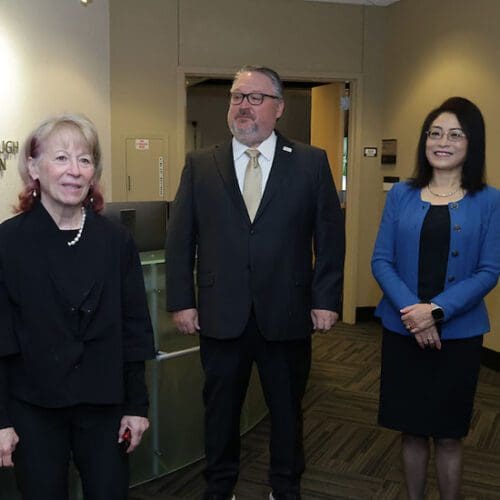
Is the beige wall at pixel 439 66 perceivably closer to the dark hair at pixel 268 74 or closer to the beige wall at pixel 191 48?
the beige wall at pixel 191 48

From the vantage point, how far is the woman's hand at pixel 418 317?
6.91 feet

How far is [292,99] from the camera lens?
10.4 metres

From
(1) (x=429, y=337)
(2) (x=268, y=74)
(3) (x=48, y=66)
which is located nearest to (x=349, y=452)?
(1) (x=429, y=337)

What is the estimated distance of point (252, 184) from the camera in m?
2.34

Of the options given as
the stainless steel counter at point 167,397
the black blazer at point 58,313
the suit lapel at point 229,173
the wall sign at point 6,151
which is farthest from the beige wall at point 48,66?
the black blazer at point 58,313

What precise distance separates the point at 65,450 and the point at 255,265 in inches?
36.9

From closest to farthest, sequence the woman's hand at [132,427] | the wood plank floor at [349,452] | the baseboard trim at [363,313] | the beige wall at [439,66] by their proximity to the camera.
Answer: the woman's hand at [132,427] < the wood plank floor at [349,452] < the beige wall at [439,66] < the baseboard trim at [363,313]

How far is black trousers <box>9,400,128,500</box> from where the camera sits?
155cm

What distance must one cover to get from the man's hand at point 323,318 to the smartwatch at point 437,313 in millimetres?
369

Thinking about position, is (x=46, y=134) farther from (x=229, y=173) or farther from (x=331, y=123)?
(x=331, y=123)

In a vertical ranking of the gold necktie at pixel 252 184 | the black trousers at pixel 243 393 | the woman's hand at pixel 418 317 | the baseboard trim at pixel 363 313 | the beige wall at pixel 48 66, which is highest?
the beige wall at pixel 48 66

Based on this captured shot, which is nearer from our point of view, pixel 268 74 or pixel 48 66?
pixel 268 74

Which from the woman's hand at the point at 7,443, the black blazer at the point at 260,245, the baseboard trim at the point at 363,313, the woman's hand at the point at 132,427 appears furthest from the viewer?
the baseboard trim at the point at 363,313

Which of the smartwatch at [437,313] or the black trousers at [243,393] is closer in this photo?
the smartwatch at [437,313]
